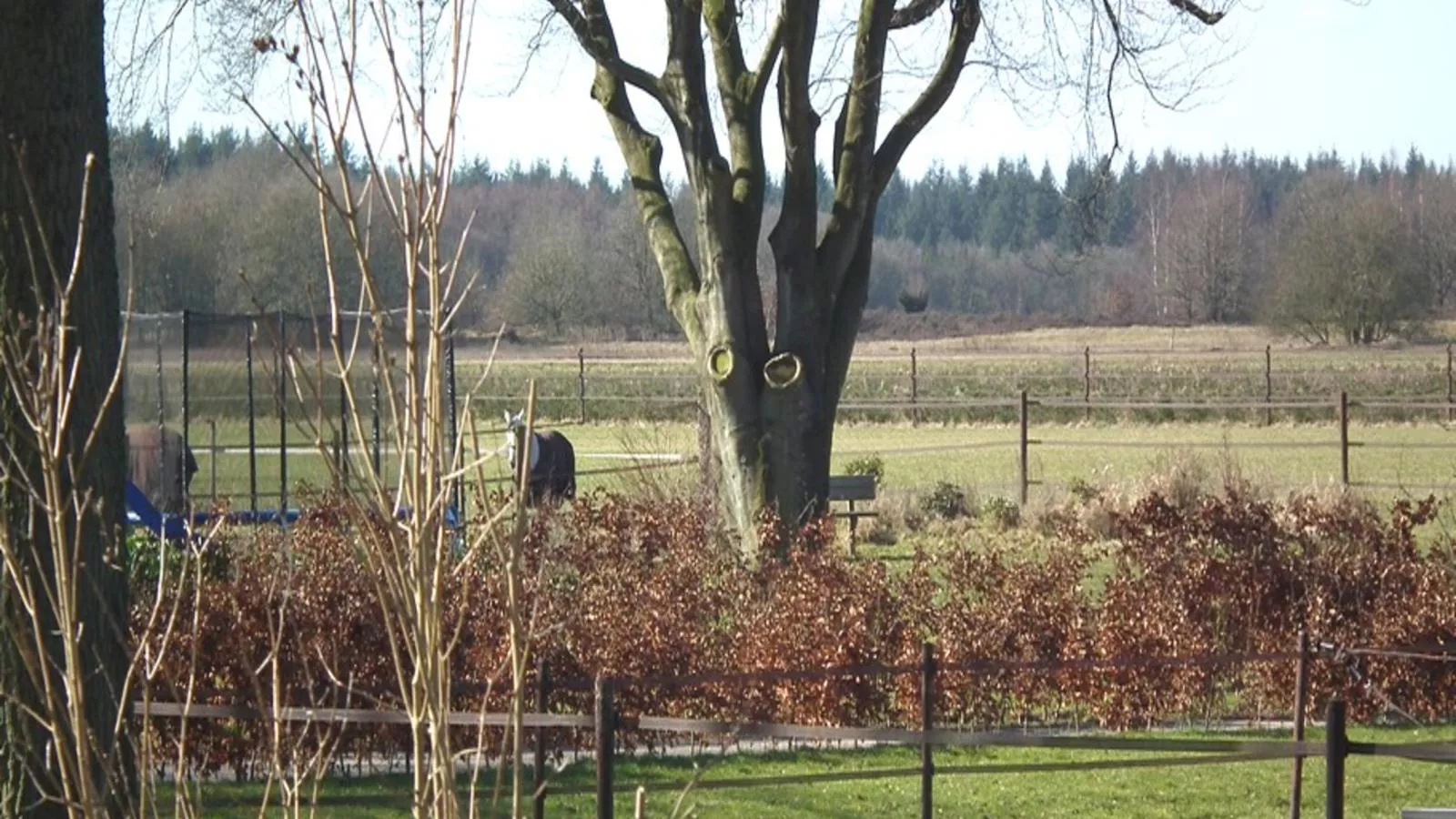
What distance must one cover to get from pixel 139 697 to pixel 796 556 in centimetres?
455

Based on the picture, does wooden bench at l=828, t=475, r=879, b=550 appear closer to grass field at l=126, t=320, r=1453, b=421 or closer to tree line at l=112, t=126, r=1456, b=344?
tree line at l=112, t=126, r=1456, b=344

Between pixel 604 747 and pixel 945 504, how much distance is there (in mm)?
16801

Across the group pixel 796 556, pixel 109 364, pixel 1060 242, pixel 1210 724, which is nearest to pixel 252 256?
pixel 796 556

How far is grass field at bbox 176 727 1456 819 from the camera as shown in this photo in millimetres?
8602

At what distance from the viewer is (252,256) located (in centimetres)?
2594

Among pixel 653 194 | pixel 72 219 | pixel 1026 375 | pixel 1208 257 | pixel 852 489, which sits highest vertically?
pixel 1208 257

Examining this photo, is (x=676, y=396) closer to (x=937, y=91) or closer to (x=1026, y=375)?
(x=1026, y=375)

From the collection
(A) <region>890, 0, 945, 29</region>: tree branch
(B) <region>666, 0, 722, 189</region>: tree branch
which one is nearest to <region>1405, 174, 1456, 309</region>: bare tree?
(A) <region>890, 0, 945, 29</region>: tree branch

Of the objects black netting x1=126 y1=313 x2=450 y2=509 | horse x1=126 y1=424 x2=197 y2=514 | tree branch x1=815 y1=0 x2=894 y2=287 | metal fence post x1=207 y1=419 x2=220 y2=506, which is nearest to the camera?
tree branch x1=815 y1=0 x2=894 y2=287

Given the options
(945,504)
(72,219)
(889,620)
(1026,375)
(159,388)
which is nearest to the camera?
(72,219)

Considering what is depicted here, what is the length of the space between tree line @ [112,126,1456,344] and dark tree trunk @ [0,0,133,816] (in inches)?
28.2

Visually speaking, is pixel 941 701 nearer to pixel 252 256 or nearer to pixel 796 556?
pixel 796 556

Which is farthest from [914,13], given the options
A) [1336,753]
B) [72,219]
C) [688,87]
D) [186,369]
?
[72,219]

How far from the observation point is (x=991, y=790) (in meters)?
9.20
